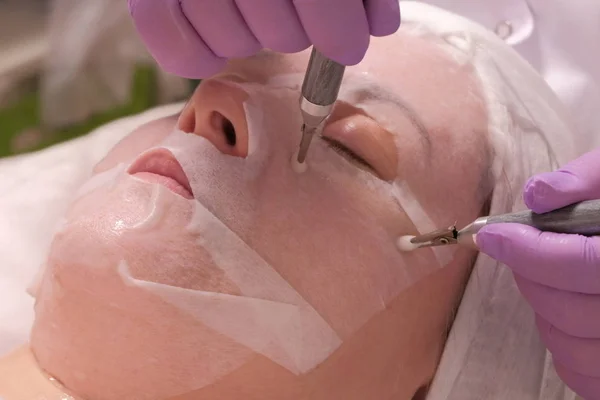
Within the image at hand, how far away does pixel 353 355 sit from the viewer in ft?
2.66

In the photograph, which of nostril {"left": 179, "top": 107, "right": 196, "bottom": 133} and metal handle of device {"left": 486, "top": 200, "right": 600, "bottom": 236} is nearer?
metal handle of device {"left": 486, "top": 200, "right": 600, "bottom": 236}

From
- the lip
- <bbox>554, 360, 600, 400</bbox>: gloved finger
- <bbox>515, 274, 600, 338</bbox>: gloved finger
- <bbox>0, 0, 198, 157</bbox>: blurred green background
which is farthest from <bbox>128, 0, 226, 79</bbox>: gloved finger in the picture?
<bbox>0, 0, 198, 157</bbox>: blurred green background

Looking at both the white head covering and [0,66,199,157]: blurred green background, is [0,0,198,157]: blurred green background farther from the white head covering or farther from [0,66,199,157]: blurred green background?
the white head covering

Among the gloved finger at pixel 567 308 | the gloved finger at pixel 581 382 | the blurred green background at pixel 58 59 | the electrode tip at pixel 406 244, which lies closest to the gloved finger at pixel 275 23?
the electrode tip at pixel 406 244

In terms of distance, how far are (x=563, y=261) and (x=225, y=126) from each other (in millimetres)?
416

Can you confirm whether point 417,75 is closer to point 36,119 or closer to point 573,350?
point 573,350

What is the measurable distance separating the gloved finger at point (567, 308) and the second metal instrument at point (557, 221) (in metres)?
0.08

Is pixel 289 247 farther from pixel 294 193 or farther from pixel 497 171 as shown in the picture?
pixel 497 171

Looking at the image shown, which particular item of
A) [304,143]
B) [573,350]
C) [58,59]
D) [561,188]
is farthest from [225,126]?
[58,59]

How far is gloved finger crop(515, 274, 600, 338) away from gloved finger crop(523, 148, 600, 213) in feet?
0.35

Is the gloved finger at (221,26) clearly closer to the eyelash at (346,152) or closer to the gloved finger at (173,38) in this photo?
the gloved finger at (173,38)

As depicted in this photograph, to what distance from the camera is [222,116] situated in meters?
0.82

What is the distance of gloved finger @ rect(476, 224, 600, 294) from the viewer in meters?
0.68

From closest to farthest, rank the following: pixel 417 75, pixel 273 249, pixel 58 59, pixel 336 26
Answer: pixel 336 26 < pixel 273 249 < pixel 417 75 < pixel 58 59
